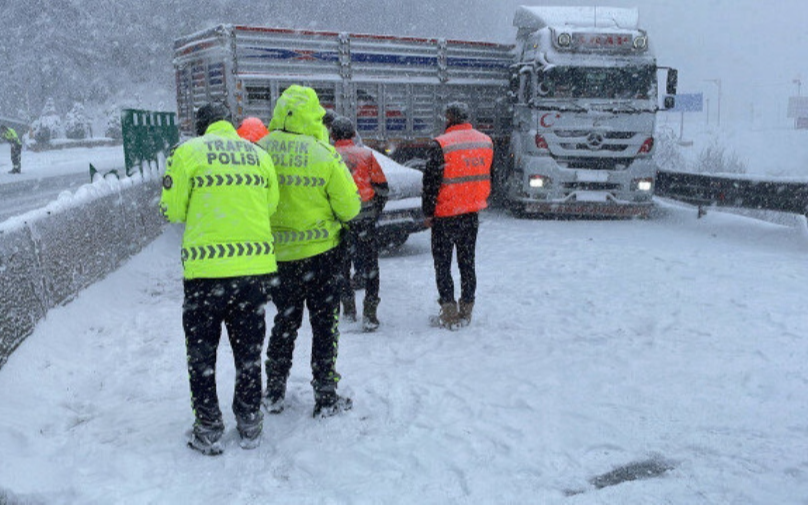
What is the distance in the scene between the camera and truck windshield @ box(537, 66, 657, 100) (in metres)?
12.2

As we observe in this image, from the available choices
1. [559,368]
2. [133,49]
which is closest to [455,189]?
[559,368]

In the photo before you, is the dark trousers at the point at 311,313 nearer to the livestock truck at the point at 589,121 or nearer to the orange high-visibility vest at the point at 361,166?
the orange high-visibility vest at the point at 361,166

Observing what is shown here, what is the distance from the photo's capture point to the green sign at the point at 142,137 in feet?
35.2

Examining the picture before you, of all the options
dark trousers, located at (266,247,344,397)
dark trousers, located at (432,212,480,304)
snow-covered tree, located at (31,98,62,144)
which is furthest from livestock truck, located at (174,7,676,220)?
snow-covered tree, located at (31,98,62,144)

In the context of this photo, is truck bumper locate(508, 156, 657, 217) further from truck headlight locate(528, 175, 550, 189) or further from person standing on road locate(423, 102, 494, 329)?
person standing on road locate(423, 102, 494, 329)

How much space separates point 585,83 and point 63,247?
30.2ft

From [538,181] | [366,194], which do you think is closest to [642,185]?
[538,181]

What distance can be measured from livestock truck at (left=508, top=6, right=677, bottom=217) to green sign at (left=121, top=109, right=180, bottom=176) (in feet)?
20.6

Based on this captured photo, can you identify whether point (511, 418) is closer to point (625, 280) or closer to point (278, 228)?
point (278, 228)

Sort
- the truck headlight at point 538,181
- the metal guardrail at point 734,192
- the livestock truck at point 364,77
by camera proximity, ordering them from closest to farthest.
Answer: the metal guardrail at point 734,192 → the livestock truck at point 364,77 → the truck headlight at point 538,181

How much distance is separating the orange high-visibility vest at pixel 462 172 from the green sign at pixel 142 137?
18.0 feet

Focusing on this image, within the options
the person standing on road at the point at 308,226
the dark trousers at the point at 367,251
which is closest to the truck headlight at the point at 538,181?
the dark trousers at the point at 367,251

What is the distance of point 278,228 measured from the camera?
13.5 ft

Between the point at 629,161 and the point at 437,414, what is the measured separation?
357 inches
